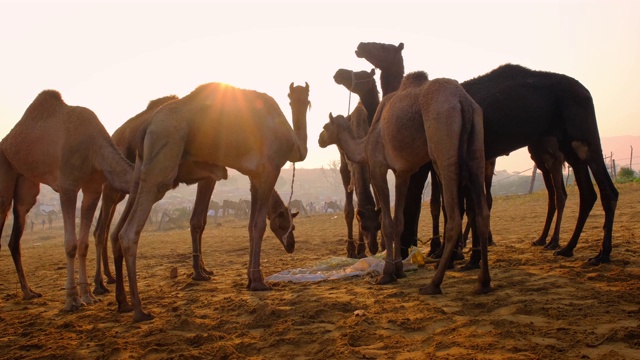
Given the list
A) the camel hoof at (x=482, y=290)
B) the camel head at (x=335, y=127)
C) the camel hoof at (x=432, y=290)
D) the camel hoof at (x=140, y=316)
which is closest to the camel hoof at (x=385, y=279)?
the camel hoof at (x=432, y=290)

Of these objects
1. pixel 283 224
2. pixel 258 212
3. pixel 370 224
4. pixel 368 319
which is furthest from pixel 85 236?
pixel 370 224

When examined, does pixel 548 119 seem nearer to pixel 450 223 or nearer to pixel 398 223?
pixel 398 223

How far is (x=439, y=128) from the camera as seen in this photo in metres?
5.01

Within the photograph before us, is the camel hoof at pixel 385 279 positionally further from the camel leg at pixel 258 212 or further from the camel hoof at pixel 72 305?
the camel hoof at pixel 72 305

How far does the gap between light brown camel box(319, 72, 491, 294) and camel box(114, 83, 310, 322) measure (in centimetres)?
135

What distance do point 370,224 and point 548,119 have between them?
3.08 metres

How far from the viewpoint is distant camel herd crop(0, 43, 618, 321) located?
5043 millimetres

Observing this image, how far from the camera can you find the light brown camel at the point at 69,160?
5773 mm

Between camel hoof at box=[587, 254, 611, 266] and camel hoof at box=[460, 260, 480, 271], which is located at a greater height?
camel hoof at box=[587, 254, 611, 266]

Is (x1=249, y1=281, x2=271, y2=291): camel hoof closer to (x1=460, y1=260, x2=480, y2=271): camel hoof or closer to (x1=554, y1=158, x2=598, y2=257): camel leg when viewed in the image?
(x1=460, y1=260, x2=480, y2=271): camel hoof

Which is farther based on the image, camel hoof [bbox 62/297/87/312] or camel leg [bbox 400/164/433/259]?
camel leg [bbox 400/164/433/259]

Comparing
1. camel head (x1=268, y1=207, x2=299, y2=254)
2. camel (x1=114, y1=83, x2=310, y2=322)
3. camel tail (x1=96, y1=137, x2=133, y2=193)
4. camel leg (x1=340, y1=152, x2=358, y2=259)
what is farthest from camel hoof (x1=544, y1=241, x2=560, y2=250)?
camel tail (x1=96, y1=137, x2=133, y2=193)

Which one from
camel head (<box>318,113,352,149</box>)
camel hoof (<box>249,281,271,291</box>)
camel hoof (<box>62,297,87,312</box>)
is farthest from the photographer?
camel head (<box>318,113,352,149</box>)

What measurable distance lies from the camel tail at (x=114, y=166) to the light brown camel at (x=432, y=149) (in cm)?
308
